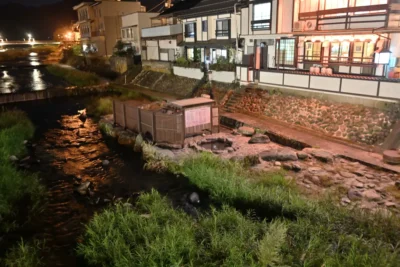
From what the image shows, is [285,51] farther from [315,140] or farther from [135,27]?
[135,27]

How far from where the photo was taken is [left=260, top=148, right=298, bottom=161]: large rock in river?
15.3 metres

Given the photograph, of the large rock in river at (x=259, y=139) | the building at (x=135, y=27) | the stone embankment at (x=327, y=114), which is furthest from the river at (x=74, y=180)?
the building at (x=135, y=27)

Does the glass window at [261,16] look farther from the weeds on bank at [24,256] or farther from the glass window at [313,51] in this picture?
the weeds on bank at [24,256]

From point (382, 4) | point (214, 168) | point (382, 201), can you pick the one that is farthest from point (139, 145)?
point (382, 4)

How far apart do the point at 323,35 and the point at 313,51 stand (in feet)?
5.68

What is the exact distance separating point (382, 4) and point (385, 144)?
851 cm

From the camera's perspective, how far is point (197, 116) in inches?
755

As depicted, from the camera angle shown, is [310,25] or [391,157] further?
[310,25]

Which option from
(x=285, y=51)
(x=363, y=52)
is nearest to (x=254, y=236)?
(x=363, y=52)

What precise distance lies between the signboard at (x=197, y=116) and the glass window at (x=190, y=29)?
18.1 meters

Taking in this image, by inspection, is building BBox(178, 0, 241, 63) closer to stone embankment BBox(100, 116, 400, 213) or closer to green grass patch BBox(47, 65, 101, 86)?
stone embankment BBox(100, 116, 400, 213)

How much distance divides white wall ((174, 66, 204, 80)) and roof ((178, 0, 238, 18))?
603 centimetres

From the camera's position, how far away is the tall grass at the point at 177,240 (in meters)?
8.16

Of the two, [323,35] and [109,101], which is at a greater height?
[323,35]
